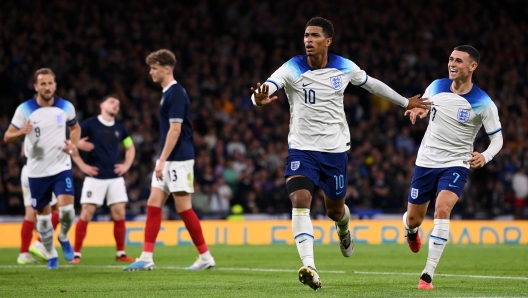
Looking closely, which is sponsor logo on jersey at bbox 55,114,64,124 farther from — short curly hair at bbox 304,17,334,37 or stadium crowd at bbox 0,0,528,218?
stadium crowd at bbox 0,0,528,218

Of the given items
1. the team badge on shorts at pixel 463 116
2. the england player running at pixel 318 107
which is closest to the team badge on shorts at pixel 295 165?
the england player running at pixel 318 107

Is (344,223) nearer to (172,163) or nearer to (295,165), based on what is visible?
(295,165)

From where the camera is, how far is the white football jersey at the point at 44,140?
37.2 ft

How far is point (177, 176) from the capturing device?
11094 mm

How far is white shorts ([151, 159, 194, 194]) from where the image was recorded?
11.1 metres

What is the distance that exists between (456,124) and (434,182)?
2.34 feet

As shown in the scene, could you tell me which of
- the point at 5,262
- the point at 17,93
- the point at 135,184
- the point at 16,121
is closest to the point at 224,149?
the point at 135,184

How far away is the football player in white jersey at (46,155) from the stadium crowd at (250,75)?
302 inches

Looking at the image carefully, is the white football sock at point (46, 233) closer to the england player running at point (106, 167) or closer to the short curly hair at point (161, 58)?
the england player running at point (106, 167)

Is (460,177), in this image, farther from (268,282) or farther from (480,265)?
(480,265)

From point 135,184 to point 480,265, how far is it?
10.7 meters

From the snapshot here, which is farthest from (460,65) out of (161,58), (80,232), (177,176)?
(80,232)

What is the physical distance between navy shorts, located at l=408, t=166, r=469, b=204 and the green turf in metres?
0.97

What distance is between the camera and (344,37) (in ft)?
92.9
